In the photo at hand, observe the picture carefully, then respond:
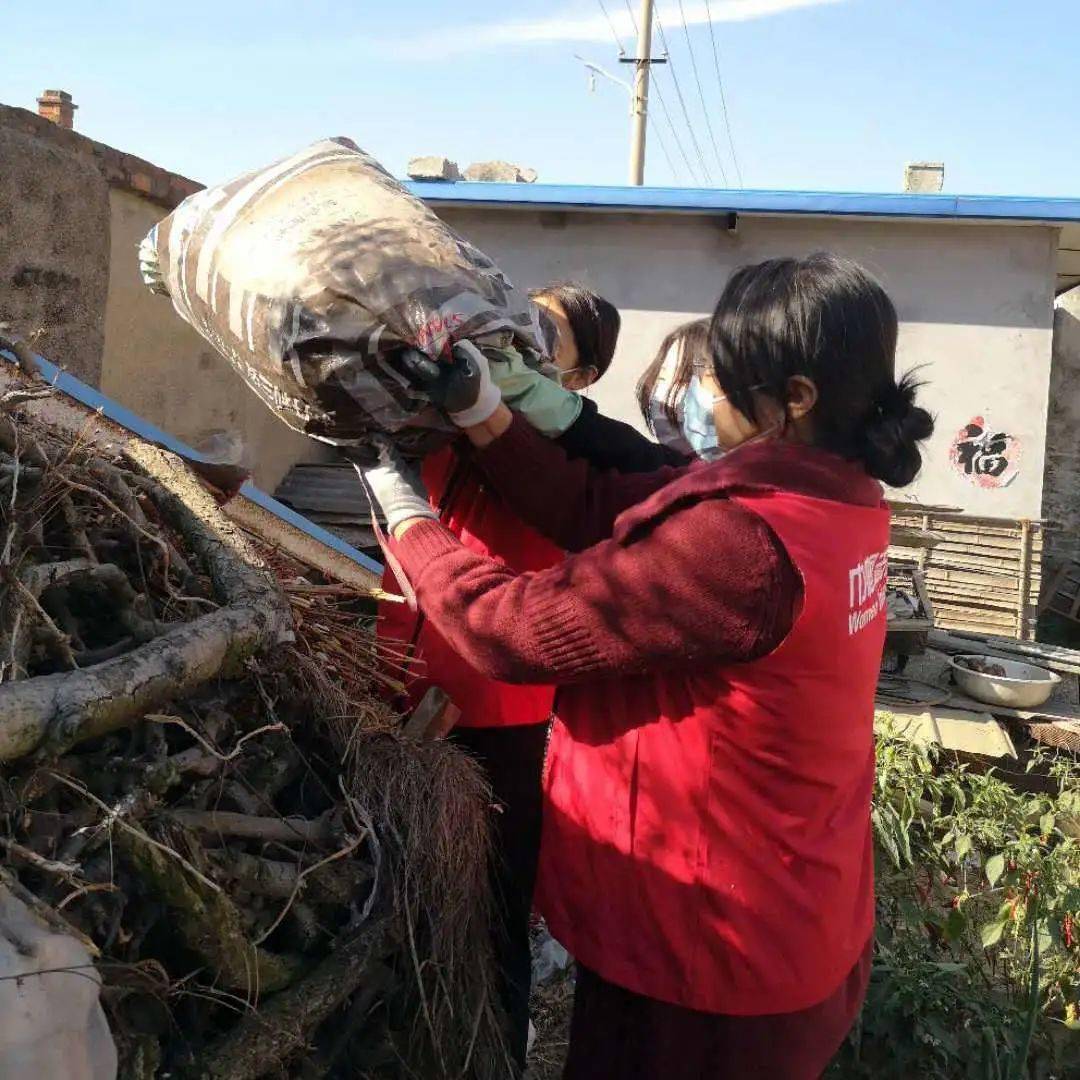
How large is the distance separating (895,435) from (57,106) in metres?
8.85

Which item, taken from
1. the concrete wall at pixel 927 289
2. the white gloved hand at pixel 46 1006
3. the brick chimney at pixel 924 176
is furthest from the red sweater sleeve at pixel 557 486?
the brick chimney at pixel 924 176

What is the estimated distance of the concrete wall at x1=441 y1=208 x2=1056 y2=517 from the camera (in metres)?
9.13

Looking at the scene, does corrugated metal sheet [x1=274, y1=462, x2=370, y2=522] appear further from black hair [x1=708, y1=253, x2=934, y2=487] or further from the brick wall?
black hair [x1=708, y1=253, x2=934, y2=487]

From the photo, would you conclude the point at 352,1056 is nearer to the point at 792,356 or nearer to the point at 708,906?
the point at 708,906

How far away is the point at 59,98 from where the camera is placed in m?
8.55

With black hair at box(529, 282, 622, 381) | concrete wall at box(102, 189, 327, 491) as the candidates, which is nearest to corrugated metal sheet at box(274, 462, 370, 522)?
concrete wall at box(102, 189, 327, 491)

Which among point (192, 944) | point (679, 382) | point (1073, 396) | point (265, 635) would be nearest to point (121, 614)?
point (265, 635)

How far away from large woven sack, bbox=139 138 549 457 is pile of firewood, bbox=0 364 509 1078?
331 millimetres

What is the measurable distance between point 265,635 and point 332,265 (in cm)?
61

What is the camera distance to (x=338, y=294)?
1771 millimetres

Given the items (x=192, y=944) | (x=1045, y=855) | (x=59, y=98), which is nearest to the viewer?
(x=192, y=944)

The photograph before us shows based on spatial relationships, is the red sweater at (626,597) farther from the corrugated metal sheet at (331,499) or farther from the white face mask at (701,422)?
the corrugated metal sheet at (331,499)

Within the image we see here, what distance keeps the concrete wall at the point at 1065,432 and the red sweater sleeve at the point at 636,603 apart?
11.5 metres

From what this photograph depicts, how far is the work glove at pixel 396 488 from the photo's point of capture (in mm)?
1774
